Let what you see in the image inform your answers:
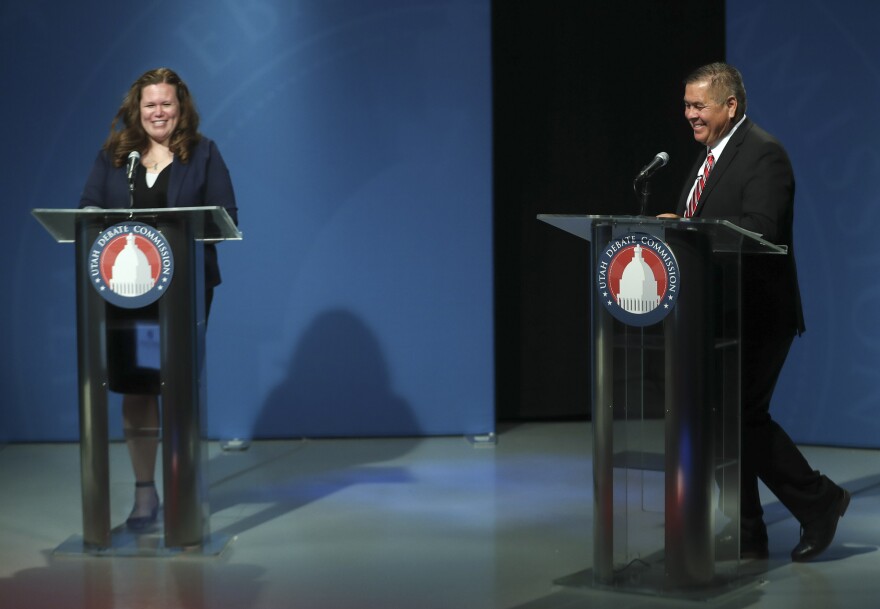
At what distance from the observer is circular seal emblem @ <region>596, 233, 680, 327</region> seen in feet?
12.0

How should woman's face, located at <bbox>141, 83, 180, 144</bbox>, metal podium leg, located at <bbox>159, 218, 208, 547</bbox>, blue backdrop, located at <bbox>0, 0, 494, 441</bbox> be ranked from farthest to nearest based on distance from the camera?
blue backdrop, located at <bbox>0, 0, 494, 441</bbox> < woman's face, located at <bbox>141, 83, 180, 144</bbox> < metal podium leg, located at <bbox>159, 218, 208, 547</bbox>

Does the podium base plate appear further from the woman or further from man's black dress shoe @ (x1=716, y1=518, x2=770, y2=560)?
man's black dress shoe @ (x1=716, y1=518, x2=770, y2=560)

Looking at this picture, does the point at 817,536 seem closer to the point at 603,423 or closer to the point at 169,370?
the point at 603,423

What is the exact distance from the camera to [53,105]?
620cm

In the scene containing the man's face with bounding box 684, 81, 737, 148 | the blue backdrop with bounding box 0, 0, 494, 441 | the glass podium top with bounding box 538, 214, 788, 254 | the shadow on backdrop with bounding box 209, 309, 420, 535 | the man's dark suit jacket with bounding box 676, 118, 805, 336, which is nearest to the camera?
the glass podium top with bounding box 538, 214, 788, 254

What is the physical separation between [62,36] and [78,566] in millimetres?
2925

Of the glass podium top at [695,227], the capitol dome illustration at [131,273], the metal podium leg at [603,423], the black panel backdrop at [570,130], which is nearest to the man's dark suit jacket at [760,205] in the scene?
the glass podium top at [695,227]

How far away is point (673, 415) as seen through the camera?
3711 millimetres

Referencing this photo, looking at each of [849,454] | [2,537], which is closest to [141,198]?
[2,537]

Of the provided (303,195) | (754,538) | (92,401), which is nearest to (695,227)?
(754,538)

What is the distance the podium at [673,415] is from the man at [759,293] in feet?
0.88

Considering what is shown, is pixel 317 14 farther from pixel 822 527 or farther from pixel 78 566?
pixel 822 527

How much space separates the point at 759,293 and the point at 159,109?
2167 millimetres

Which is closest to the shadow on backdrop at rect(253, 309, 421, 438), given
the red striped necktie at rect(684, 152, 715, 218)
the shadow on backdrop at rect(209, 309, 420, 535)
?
the shadow on backdrop at rect(209, 309, 420, 535)
